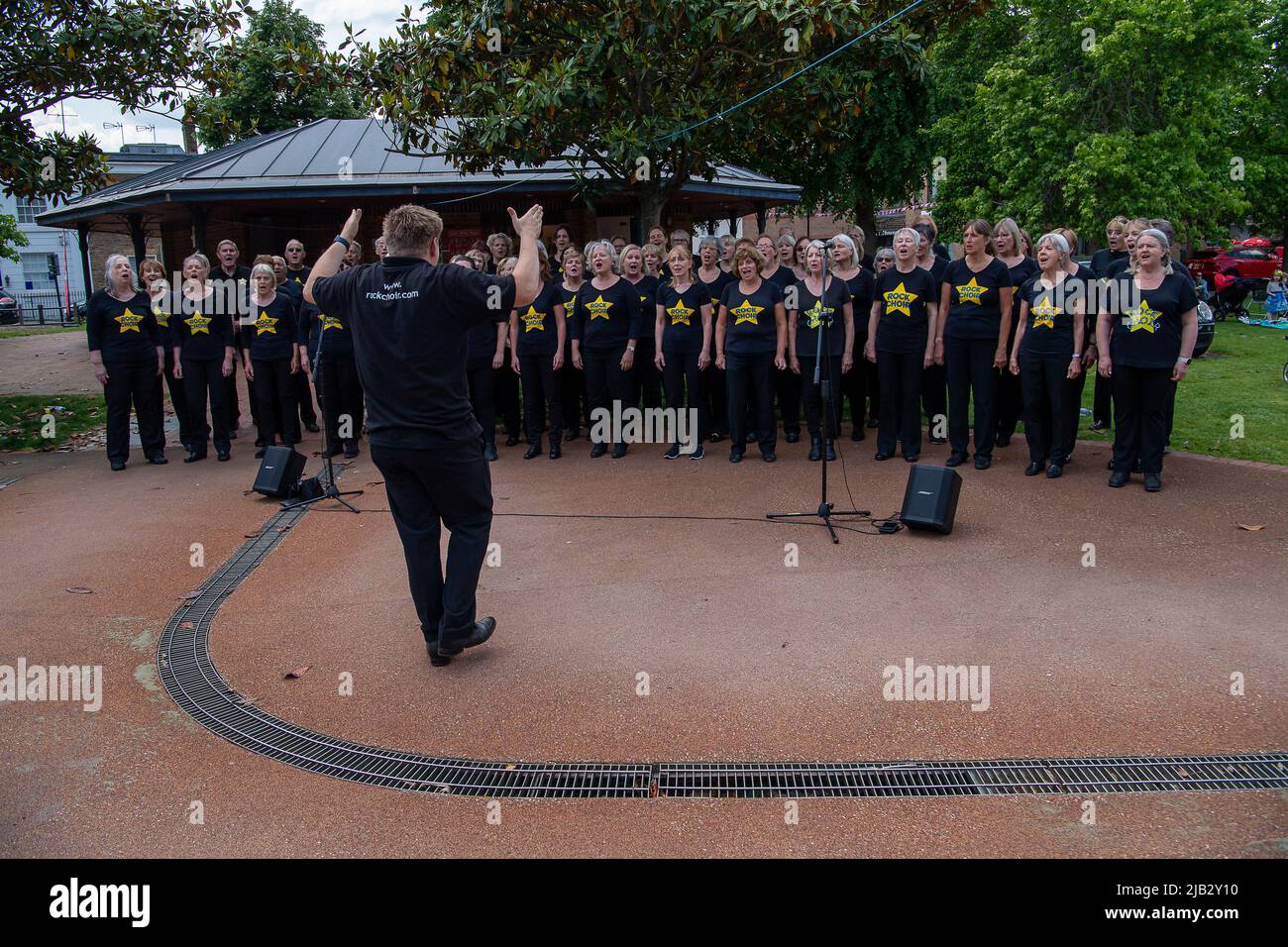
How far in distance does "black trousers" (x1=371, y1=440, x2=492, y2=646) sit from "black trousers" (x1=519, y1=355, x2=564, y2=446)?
5432mm

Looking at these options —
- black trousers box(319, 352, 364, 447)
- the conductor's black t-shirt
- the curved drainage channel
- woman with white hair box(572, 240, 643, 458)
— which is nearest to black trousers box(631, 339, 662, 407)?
woman with white hair box(572, 240, 643, 458)

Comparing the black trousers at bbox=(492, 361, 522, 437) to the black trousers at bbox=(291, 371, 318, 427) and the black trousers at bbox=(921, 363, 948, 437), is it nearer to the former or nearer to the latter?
the black trousers at bbox=(291, 371, 318, 427)

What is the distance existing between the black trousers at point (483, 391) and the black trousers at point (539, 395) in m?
0.38

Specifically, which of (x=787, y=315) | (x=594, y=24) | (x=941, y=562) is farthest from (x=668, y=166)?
(x=941, y=562)

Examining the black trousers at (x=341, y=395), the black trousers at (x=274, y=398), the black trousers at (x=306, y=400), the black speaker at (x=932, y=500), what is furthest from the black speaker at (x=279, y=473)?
the black speaker at (x=932, y=500)

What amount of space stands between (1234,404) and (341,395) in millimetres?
10473

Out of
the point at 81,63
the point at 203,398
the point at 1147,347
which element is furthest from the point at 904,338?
the point at 81,63

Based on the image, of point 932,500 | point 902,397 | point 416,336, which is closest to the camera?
point 416,336

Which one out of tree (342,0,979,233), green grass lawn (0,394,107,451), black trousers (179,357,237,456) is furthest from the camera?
green grass lawn (0,394,107,451)

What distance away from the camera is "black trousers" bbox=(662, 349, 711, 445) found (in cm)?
1071

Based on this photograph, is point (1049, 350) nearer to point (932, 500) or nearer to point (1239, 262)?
point (932, 500)

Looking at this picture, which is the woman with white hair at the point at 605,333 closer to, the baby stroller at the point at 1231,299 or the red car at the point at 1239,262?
the baby stroller at the point at 1231,299

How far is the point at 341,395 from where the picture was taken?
11.6m

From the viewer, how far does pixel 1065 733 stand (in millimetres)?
4617
